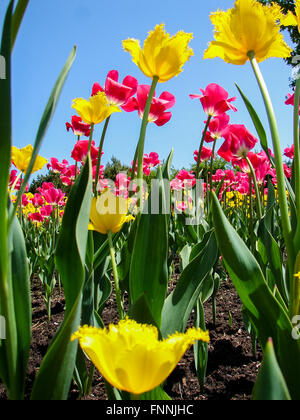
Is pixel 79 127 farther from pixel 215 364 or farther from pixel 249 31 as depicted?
pixel 215 364

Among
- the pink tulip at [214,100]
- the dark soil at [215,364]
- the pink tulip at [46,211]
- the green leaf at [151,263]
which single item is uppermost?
the pink tulip at [214,100]

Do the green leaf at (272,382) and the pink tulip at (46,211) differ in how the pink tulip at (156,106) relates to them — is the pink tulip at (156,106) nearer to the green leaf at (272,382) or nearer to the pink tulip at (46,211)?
the green leaf at (272,382)

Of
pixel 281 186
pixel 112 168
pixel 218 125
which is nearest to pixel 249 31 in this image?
pixel 281 186

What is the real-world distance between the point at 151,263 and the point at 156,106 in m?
0.70

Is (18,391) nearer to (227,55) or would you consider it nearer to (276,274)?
(276,274)

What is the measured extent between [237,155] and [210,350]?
2.82ft

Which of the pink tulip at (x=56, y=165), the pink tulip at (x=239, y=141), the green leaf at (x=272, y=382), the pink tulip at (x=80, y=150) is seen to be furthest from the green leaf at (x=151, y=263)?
the pink tulip at (x=56, y=165)

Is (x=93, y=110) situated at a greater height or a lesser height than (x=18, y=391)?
greater

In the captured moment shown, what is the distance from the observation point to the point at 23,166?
5.07ft

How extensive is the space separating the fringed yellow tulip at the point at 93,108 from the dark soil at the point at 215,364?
2.90 feet

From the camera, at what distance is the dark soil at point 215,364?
3.92 ft

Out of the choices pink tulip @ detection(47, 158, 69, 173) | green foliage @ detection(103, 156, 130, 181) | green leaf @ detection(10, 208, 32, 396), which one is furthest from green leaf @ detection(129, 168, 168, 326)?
green foliage @ detection(103, 156, 130, 181)

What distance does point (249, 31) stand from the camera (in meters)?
0.75
